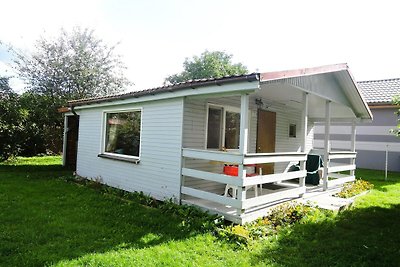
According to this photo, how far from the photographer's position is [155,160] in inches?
282

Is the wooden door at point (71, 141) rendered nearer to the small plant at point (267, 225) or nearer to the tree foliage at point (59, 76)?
the tree foliage at point (59, 76)

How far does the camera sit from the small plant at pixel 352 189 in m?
8.38

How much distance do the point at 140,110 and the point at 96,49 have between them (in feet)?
62.7

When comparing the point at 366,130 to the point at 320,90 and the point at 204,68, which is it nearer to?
the point at 320,90

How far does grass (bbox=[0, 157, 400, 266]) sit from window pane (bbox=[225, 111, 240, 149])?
2804mm

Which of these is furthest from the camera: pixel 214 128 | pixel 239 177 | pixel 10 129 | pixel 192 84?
pixel 10 129

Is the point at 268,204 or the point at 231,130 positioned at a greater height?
the point at 231,130

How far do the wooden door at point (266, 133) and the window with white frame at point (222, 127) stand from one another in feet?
3.82

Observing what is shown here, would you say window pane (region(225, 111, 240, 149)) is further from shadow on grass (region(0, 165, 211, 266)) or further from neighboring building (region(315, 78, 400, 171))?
neighboring building (region(315, 78, 400, 171))

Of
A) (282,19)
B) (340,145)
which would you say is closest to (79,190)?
(282,19)

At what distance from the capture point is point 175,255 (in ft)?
13.4

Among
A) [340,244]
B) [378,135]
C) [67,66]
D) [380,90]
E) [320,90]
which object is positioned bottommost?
[340,244]

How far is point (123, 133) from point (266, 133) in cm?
444

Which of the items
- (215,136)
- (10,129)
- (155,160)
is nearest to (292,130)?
(215,136)
